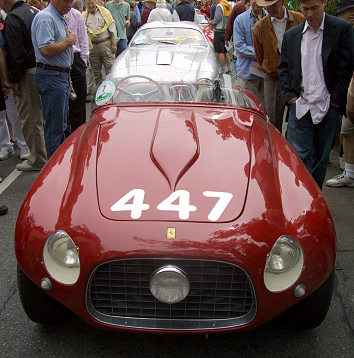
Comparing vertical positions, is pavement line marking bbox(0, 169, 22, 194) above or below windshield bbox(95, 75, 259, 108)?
below

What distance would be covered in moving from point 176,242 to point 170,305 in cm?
36

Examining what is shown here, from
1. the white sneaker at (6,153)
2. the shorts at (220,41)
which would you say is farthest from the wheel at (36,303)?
the shorts at (220,41)

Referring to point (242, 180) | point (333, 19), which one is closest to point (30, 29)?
point (333, 19)

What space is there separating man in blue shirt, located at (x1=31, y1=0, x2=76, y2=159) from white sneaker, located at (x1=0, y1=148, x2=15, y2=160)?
3.73 ft

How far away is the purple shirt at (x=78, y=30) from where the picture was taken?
214 inches

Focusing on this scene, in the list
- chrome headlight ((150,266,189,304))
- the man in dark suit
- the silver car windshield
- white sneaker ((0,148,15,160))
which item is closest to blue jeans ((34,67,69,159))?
white sneaker ((0,148,15,160))

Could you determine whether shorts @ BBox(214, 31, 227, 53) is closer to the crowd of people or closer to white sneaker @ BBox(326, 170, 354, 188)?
the crowd of people

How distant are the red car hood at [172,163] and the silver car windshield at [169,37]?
15.7 feet

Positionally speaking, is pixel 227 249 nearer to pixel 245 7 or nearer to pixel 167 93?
pixel 167 93

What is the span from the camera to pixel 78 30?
5539 millimetres

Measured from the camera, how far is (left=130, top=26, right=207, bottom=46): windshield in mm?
7348

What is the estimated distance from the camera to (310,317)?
230 centimetres

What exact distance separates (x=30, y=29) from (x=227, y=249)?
3.80 meters

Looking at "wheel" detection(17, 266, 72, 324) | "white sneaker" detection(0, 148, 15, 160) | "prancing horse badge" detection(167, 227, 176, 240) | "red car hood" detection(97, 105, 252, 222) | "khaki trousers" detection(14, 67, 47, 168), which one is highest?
"red car hood" detection(97, 105, 252, 222)
